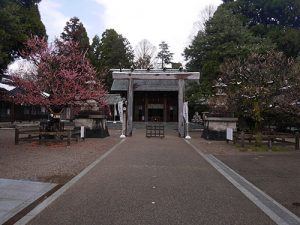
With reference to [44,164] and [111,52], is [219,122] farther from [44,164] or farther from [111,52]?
[111,52]

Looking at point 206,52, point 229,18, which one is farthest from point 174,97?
point 229,18

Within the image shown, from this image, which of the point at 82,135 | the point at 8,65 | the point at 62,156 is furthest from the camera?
the point at 8,65

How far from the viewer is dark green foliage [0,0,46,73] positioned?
31219mm

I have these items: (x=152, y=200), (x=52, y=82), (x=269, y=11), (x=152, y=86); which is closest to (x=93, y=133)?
(x=52, y=82)

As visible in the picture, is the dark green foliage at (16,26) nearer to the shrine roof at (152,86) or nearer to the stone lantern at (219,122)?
the shrine roof at (152,86)

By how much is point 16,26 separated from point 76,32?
1206 inches

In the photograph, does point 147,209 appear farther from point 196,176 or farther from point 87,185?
point 196,176

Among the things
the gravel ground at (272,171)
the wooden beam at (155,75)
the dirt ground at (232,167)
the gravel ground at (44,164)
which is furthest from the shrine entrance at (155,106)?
the gravel ground at (44,164)

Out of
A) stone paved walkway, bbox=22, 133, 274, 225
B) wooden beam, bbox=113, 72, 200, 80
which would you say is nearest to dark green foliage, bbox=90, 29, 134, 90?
wooden beam, bbox=113, 72, 200, 80

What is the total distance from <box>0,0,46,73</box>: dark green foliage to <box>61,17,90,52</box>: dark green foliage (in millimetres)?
17747

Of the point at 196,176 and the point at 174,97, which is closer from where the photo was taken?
the point at 196,176

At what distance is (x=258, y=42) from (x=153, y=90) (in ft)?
42.9

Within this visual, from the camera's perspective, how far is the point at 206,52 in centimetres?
4522

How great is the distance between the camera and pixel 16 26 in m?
33.6
